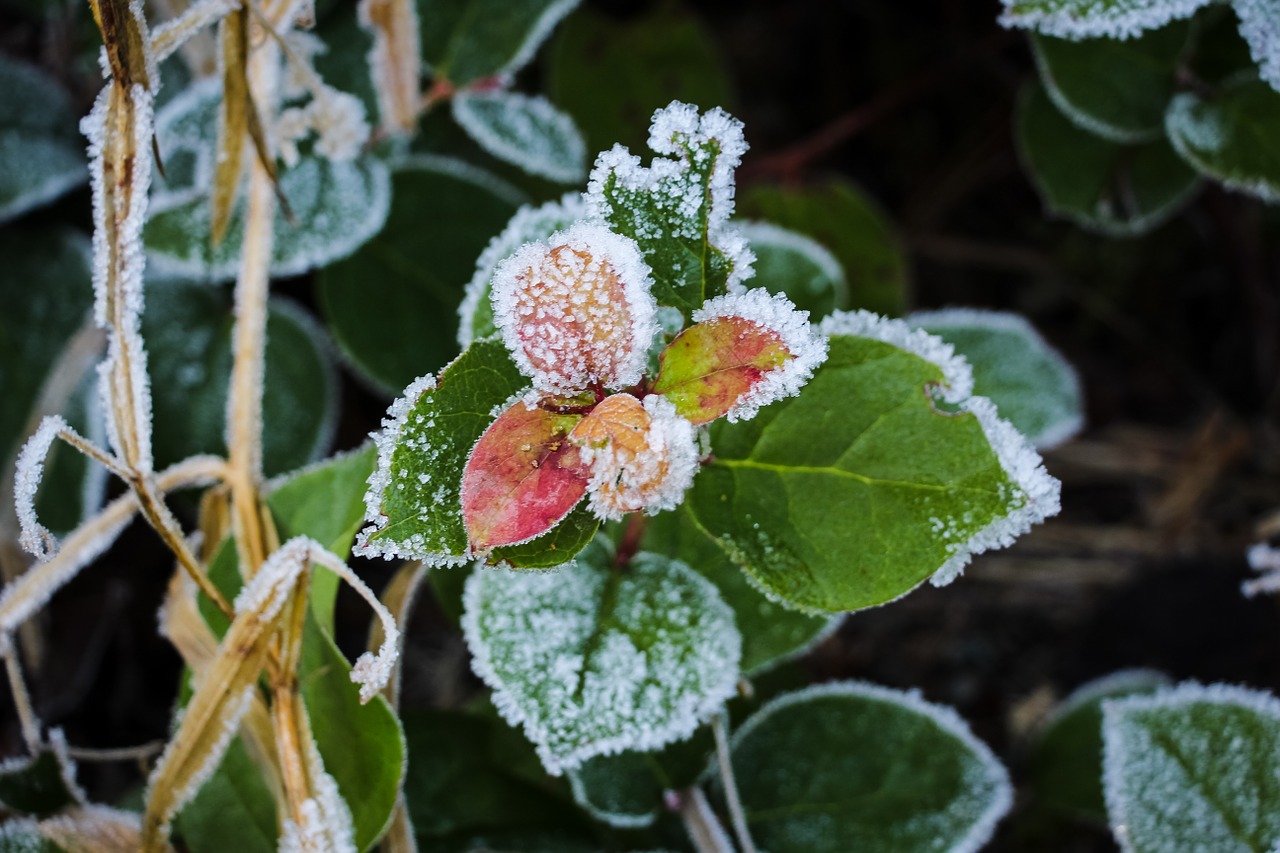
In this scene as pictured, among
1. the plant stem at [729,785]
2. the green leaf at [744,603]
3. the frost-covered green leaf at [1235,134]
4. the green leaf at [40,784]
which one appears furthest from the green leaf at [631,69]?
the green leaf at [40,784]

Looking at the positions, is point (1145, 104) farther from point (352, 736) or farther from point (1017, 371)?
point (352, 736)

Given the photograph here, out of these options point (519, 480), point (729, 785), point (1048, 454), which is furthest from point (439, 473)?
point (1048, 454)

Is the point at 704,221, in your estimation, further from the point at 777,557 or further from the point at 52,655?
the point at 52,655

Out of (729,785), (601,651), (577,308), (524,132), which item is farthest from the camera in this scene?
(524,132)

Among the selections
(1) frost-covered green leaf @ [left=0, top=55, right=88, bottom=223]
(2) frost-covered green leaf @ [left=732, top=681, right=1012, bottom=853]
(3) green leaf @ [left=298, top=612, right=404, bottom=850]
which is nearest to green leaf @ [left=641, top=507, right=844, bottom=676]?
(2) frost-covered green leaf @ [left=732, top=681, right=1012, bottom=853]

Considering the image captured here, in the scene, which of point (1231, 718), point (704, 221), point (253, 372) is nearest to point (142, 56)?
point (253, 372)

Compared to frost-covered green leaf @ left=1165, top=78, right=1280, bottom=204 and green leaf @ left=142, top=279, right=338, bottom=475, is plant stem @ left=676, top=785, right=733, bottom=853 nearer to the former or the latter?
green leaf @ left=142, top=279, right=338, bottom=475
